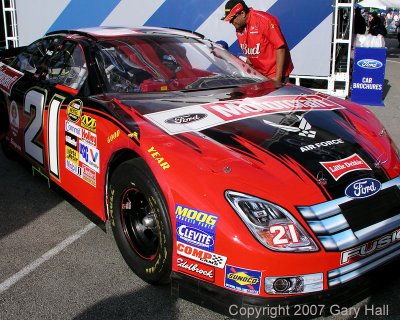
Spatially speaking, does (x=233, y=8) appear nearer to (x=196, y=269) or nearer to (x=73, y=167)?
(x=73, y=167)

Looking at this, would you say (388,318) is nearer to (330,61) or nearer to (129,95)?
(129,95)

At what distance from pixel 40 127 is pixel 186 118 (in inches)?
59.6

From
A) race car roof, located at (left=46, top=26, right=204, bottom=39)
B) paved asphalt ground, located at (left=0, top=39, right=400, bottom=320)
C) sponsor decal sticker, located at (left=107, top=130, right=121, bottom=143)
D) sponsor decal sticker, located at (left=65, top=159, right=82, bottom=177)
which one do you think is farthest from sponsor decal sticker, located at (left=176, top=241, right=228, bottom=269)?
race car roof, located at (left=46, top=26, right=204, bottom=39)

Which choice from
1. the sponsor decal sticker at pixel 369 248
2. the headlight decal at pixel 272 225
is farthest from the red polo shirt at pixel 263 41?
the headlight decal at pixel 272 225

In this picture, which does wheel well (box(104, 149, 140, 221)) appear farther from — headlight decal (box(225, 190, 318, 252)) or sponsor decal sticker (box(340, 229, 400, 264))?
sponsor decal sticker (box(340, 229, 400, 264))

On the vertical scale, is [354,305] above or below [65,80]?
below

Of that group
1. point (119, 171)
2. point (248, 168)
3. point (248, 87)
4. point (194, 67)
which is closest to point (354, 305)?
point (248, 168)

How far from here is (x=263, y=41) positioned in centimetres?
466

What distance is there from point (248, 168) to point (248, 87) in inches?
51.1

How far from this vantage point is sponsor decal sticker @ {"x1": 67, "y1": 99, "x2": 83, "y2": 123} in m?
3.11

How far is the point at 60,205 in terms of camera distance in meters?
3.86

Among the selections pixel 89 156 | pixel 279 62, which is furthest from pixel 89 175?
pixel 279 62

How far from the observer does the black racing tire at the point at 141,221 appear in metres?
2.34

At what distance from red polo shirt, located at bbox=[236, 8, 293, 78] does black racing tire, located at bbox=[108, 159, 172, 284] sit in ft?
8.39
